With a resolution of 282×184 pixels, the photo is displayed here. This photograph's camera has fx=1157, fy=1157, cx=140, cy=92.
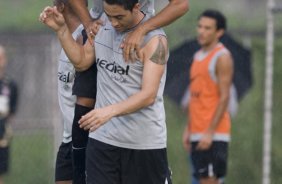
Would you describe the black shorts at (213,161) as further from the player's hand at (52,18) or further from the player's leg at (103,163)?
the player's hand at (52,18)

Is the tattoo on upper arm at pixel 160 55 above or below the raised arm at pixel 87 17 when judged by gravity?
below

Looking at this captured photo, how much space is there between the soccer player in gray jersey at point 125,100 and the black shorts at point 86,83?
8 centimetres

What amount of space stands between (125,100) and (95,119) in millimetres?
372

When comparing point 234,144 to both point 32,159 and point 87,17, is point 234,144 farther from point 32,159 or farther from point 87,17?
point 87,17

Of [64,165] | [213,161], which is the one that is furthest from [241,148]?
[64,165]

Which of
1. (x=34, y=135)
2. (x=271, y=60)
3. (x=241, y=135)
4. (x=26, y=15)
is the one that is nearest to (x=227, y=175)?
(x=241, y=135)

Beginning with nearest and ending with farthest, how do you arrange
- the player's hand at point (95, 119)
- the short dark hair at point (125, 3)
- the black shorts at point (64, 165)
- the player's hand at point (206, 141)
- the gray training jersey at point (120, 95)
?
the player's hand at point (95, 119) → the short dark hair at point (125, 3) → the gray training jersey at point (120, 95) → the black shorts at point (64, 165) → the player's hand at point (206, 141)

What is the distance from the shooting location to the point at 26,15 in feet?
47.1

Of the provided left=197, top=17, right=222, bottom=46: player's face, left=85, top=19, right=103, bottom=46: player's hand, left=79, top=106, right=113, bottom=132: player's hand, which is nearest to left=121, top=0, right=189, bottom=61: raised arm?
left=85, top=19, right=103, bottom=46: player's hand

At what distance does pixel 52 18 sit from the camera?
663 centimetres

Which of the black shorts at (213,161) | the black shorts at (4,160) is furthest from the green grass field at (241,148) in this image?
the black shorts at (213,161)

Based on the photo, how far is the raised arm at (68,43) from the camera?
6617 millimetres

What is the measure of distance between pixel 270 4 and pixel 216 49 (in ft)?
3.52

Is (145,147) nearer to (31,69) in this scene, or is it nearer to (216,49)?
(216,49)
